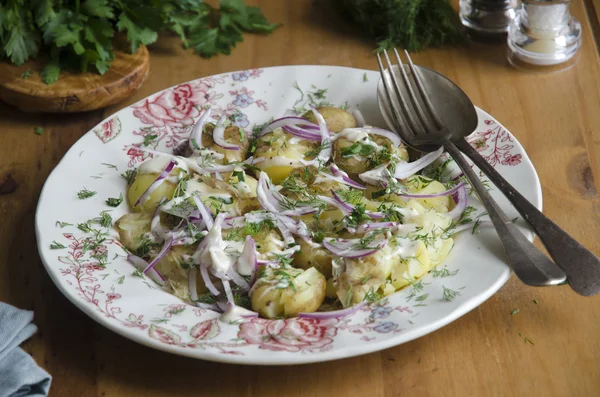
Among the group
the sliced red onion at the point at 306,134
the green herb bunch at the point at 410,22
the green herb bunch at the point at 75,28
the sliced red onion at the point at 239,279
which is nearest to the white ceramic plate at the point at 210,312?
the sliced red onion at the point at 239,279

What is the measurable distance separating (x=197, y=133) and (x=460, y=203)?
0.76 meters

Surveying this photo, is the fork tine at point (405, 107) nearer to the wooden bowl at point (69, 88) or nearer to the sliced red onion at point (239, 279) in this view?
the sliced red onion at point (239, 279)

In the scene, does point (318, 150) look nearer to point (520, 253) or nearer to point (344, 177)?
point (344, 177)

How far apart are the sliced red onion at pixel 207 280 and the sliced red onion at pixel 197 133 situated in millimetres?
460

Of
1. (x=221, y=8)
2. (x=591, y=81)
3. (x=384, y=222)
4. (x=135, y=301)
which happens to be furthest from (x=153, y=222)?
(x=591, y=81)

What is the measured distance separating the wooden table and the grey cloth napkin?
47 millimetres

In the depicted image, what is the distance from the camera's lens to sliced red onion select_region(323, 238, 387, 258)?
1814mm

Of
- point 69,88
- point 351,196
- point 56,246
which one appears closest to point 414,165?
point 351,196

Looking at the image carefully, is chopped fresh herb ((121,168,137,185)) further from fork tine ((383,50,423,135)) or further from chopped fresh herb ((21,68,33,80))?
fork tine ((383,50,423,135))

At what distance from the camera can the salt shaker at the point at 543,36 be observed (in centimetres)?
276

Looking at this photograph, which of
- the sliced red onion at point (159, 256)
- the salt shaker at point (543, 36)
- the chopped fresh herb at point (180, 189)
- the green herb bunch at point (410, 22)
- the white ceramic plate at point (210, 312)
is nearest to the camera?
the white ceramic plate at point (210, 312)

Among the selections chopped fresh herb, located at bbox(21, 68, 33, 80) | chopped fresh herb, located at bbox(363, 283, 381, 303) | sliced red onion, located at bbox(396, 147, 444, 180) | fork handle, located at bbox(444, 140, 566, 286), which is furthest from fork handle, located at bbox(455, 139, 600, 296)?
chopped fresh herb, located at bbox(21, 68, 33, 80)

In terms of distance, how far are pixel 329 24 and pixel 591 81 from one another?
99cm

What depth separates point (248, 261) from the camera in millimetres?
1844
